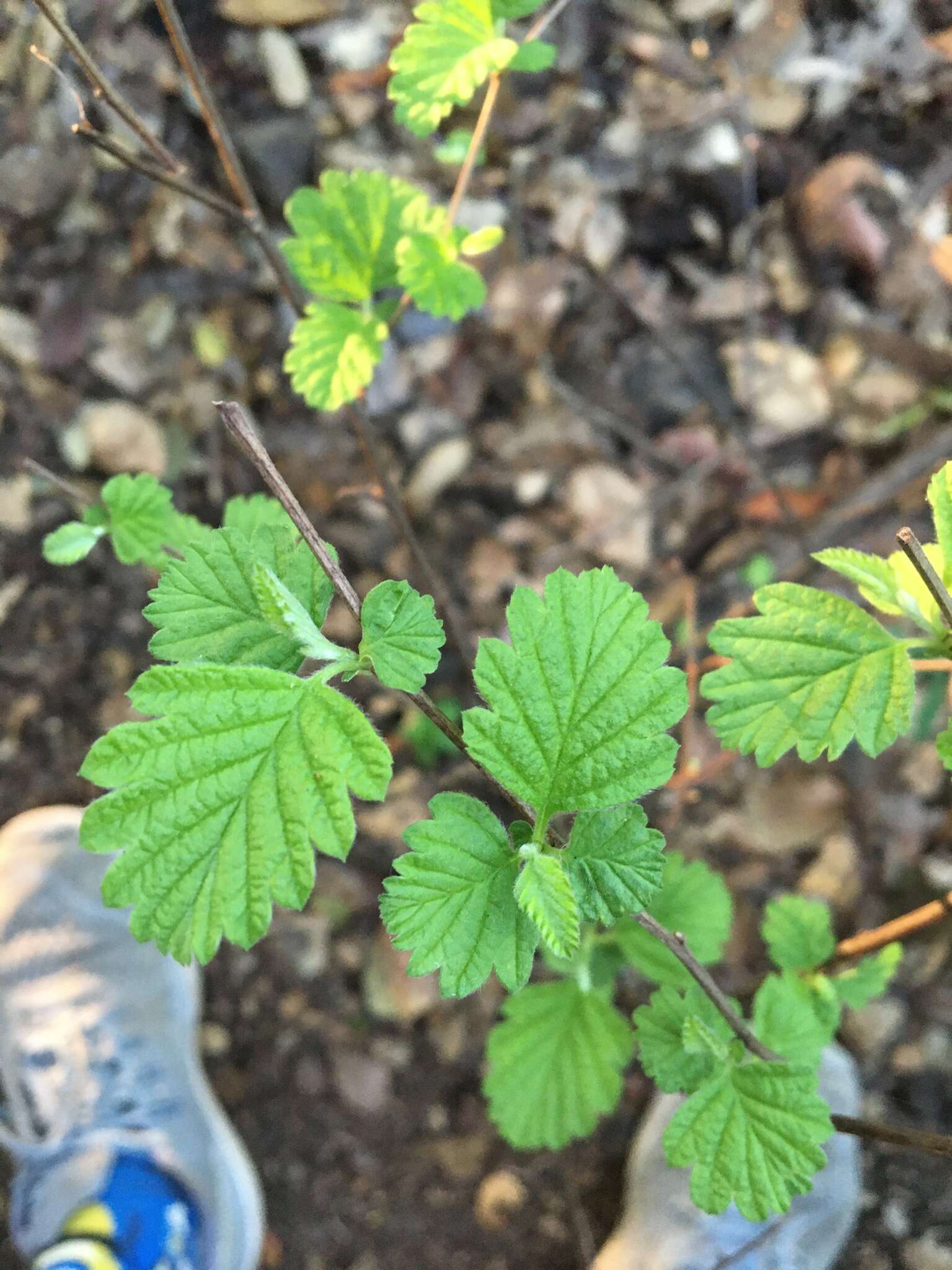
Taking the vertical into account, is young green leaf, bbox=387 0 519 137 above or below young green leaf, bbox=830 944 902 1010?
above

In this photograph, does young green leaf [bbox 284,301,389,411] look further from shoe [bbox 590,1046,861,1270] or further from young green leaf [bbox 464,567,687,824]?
shoe [bbox 590,1046,861,1270]

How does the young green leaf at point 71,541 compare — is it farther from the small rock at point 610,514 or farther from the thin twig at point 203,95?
the small rock at point 610,514

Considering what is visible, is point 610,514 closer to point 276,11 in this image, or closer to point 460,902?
point 276,11

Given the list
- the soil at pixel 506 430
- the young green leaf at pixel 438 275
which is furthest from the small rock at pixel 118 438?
the young green leaf at pixel 438 275

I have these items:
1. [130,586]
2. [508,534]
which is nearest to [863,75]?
[508,534]

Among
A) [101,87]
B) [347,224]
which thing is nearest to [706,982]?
[347,224]

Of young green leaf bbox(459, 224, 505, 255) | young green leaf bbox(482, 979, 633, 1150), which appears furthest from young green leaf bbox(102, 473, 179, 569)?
young green leaf bbox(482, 979, 633, 1150)

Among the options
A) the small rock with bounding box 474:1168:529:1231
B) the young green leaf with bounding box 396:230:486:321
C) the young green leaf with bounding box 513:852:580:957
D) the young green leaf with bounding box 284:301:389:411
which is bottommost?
the small rock with bounding box 474:1168:529:1231
